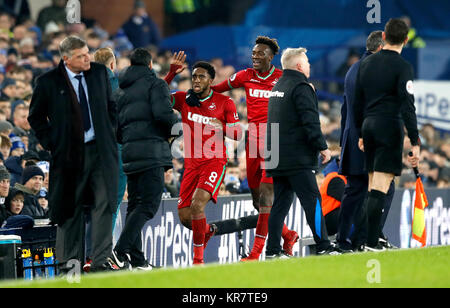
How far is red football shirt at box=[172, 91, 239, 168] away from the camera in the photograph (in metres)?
11.2

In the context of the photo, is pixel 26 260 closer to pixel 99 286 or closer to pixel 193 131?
pixel 193 131


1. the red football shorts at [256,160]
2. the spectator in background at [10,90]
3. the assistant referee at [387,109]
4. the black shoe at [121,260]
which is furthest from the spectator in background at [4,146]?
the assistant referee at [387,109]

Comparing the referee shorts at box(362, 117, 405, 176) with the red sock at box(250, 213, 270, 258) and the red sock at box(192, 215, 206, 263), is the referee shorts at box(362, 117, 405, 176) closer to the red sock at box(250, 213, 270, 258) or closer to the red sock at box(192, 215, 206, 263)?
the red sock at box(250, 213, 270, 258)

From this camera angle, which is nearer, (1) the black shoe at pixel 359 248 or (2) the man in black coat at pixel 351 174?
(2) the man in black coat at pixel 351 174

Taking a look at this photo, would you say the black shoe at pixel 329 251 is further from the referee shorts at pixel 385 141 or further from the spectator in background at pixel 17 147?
the spectator in background at pixel 17 147

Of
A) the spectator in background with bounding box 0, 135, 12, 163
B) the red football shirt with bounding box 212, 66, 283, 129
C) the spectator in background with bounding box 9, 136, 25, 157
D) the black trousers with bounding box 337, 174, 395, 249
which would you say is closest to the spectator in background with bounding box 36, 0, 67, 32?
the spectator in background with bounding box 9, 136, 25, 157

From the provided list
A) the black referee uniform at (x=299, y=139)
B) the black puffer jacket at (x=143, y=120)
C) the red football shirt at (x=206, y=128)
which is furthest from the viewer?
the red football shirt at (x=206, y=128)

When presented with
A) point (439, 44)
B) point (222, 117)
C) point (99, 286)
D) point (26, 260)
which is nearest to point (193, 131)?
point (222, 117)

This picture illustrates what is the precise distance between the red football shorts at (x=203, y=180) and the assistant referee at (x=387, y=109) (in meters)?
1.68

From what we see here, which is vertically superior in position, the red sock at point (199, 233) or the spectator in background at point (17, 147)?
the spectator in background at point (17, 147)

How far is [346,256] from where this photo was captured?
9.66 metres

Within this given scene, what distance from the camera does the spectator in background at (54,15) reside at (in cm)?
2103
